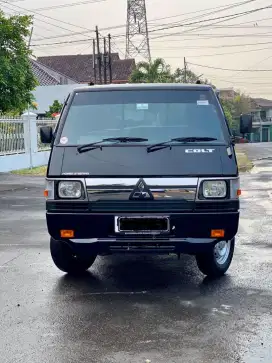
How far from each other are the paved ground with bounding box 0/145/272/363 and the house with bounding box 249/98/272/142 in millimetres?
85807

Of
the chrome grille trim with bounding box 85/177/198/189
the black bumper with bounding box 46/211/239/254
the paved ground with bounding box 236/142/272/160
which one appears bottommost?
the paved ground with bounding box 236/142/272/160

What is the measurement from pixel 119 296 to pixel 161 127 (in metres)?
1.81

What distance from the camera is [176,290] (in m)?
5.70

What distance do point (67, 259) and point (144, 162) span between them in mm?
1550

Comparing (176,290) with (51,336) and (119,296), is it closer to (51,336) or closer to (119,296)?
(119,296)

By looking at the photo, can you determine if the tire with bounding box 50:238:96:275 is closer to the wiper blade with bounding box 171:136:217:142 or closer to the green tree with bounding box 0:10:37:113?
the wiper blade with bounding box 171:136:217:142

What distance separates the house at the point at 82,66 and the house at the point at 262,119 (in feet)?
96.3

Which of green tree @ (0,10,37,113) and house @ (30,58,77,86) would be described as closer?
green tree @ (0,10,37,113)

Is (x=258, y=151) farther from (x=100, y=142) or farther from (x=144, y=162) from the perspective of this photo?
(x=144, y=162)

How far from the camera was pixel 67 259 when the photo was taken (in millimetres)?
6254

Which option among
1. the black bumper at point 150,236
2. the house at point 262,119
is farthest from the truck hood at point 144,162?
the house at point 262,119

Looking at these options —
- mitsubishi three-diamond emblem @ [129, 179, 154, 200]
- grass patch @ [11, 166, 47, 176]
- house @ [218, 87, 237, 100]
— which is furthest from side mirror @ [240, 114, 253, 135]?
house @ [218, 87, 237, 100]

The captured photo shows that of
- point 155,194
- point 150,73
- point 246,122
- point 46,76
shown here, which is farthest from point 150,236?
point 46,76

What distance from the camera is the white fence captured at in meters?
20.4
